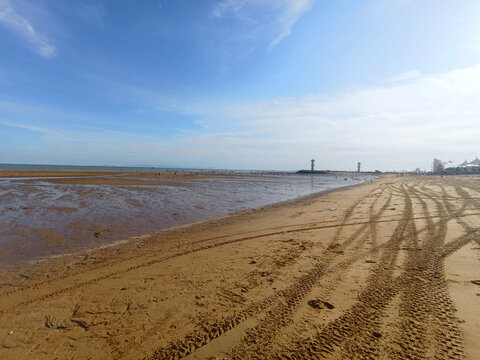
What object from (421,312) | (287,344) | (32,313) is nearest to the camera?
(287,344)

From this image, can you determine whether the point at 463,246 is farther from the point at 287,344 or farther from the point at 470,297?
the point at 287,344

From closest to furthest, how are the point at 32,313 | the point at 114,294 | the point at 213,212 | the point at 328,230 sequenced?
the point at 32,313, the point at 114,294, the point at 328,230, the point at 213,212

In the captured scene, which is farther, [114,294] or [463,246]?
[463,246]

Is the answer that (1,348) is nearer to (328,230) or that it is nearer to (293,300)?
(293,300)

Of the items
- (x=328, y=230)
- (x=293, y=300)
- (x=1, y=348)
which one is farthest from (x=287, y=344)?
(x=328, y=230)

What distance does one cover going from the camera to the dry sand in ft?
9.26

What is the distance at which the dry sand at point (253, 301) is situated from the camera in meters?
2.82

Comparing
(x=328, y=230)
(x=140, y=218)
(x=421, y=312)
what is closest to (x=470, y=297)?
(x=421, y=312)

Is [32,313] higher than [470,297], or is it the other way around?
[470,297]

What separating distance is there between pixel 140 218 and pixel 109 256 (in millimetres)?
4801

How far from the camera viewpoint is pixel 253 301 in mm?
3830

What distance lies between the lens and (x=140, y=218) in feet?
35.4

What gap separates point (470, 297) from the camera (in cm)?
375

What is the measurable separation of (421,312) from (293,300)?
1.96 meters
